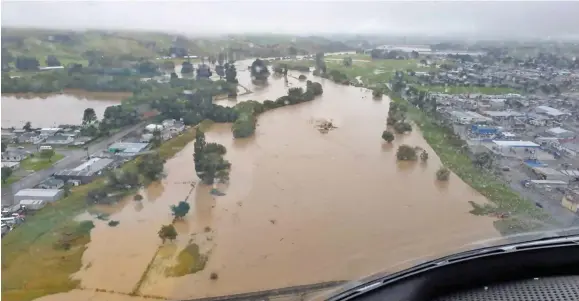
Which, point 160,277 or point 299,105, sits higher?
point 299,105

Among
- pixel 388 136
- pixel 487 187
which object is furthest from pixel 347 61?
pixel 487 187

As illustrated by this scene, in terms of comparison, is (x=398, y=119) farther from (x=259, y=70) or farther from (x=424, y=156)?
(x=259, y=70)

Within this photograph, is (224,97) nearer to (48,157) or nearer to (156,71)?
(156,71)

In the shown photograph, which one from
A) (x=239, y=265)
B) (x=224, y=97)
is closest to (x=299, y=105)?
(x=224, y=97)

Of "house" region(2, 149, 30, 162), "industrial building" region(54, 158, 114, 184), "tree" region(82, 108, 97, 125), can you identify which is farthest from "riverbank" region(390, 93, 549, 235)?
"house" region(2, 149, 30, 162)

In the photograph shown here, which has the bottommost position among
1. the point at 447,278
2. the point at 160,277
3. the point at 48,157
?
the point at 160,277

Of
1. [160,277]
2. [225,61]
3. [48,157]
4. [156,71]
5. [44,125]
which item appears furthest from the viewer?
[225,61]

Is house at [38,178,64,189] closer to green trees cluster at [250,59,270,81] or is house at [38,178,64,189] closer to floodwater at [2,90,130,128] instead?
floodwater at [2,90,130,128]
